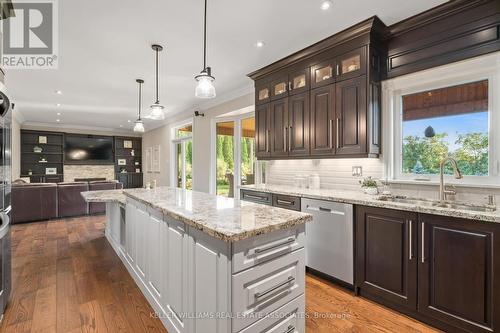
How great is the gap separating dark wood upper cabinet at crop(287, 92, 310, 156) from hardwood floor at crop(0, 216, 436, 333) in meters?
1.58

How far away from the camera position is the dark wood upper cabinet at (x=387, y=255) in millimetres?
2008

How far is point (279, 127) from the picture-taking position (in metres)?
3.54

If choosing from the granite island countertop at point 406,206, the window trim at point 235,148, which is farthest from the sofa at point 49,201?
the granite island countertop at point 406,206

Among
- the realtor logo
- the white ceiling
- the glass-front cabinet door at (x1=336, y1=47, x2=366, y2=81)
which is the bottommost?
the glass-front cabinet door at (x1=336, y1=47, x2=366, y2=81)

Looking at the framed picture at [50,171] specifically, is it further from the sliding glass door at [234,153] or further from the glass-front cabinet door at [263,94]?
the glass-front cabinet door at [263,94]

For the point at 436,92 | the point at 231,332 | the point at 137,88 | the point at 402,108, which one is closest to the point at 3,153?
the point at 231,332

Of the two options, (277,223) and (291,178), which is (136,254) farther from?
(291,178)

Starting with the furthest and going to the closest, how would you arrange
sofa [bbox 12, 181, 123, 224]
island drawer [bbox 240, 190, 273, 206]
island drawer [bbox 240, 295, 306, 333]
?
sofa [bbox 12, 181, 123, 224], island drawer [bbox 240, 190, 273, 206], island drawer [bbox 240, 295, 306, 333]

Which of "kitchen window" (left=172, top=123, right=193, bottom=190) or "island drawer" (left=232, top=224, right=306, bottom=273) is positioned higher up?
"kitchen window" (left=172, top=123, right=193, bottom=190)

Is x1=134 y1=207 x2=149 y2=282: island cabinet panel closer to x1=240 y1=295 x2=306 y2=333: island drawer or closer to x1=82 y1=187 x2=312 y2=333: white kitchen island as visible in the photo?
x1=82 y1=187 x2=312 y2=333: white kitchen island

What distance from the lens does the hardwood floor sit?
1952mm

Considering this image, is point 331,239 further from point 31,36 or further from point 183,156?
point 183,156

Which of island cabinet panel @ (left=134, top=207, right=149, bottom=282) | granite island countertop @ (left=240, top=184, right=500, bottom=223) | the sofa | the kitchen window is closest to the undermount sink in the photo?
granite island countertop @ (left=240, top=184, right=500, bottom=223)

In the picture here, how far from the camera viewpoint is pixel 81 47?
9.78 feet
